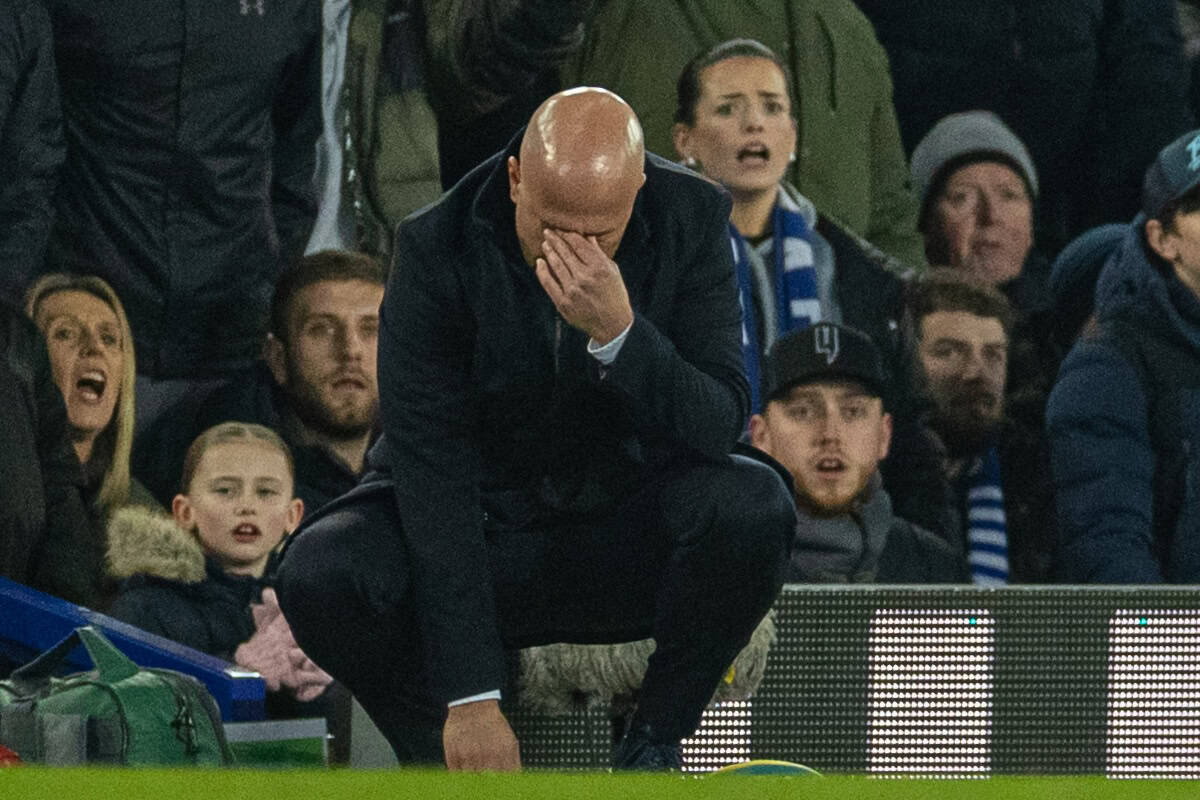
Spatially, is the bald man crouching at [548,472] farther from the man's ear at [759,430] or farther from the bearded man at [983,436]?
the bearded man at [983,436]

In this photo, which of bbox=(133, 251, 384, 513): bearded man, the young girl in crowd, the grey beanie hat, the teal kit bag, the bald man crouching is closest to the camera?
the teal kit bag

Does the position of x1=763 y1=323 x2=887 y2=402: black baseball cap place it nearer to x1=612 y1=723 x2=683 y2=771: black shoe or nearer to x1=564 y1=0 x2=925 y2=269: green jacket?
x1=564 y1=0 x2=925 y2=269: green jacket

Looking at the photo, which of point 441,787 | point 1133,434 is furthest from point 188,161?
point 441,787

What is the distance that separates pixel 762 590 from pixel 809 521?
0.88 metres

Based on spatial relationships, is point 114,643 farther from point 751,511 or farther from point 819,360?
point 819,360

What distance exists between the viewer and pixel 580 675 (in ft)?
10.0

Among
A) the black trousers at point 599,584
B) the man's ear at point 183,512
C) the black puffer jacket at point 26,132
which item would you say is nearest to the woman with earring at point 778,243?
the black trousers at point 599,584

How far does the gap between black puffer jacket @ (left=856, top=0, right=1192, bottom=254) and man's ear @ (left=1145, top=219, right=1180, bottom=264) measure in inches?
4.3

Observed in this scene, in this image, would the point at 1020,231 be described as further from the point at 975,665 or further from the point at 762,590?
the point at 762,590

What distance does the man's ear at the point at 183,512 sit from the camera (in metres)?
3.82

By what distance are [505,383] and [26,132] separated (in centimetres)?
138

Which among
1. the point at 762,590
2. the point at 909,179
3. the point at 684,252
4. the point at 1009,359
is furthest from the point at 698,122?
the point at 762,590

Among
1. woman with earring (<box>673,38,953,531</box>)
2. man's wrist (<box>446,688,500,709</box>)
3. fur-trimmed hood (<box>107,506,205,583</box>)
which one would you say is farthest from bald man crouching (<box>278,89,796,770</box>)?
woman with earring (<box>673,38,953,531</box>)

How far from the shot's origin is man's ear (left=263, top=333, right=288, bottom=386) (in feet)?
12.9
